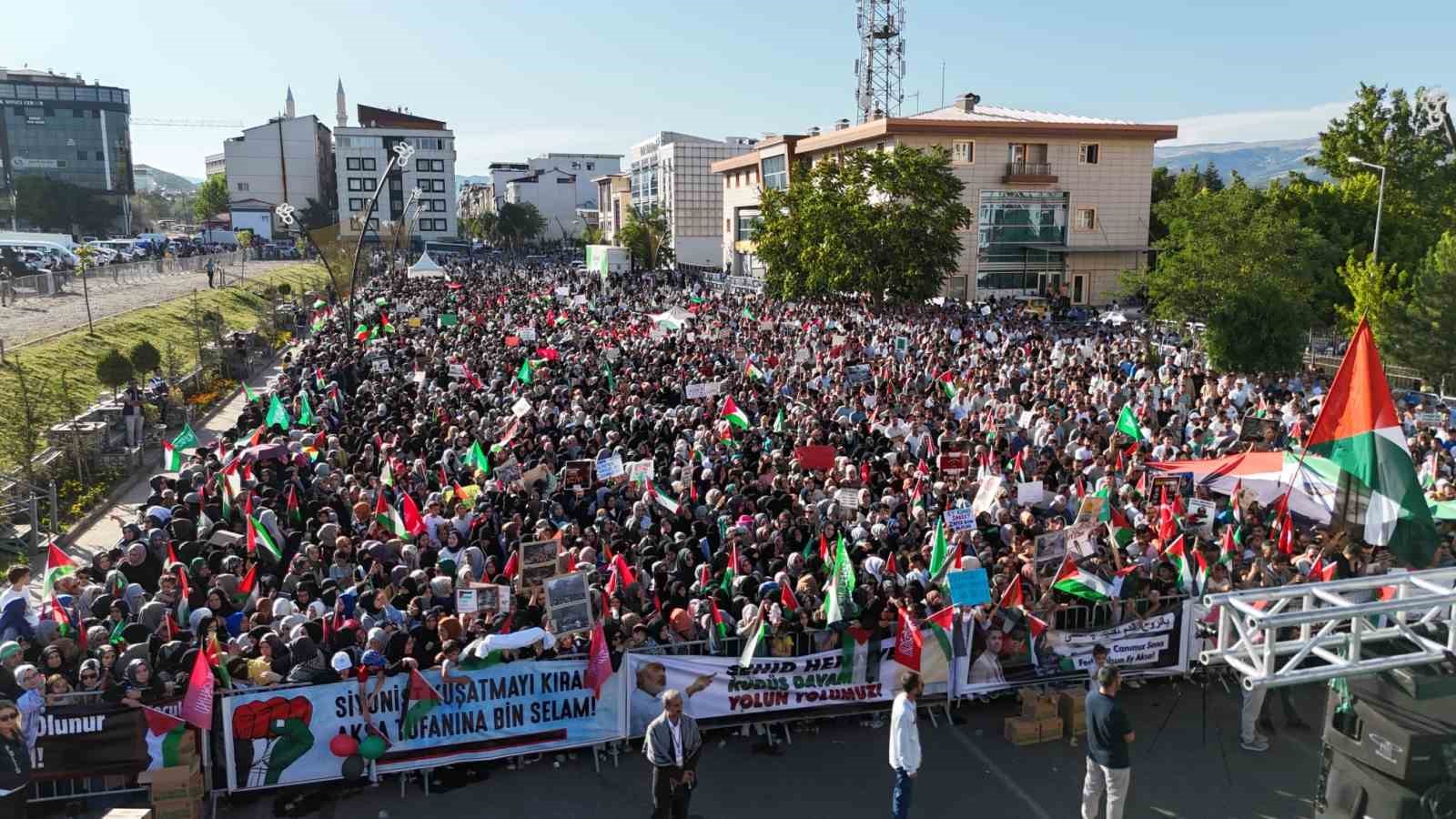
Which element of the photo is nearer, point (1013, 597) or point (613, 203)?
point (1013, 597)

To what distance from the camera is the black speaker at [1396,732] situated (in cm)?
576

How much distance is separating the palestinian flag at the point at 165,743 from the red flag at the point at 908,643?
5976 millimetres

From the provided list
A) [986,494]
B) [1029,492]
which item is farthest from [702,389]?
[1029,492]

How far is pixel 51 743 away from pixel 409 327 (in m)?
25.9

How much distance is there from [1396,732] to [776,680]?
490 centimetres

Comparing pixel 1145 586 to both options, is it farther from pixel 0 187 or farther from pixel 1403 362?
pixel 0 187

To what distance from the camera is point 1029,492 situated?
13.2 meters

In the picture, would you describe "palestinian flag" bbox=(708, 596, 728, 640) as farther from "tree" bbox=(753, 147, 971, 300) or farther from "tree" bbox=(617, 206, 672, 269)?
"tree" bbox=(617, 206, 672, 269)

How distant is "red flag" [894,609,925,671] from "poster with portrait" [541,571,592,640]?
2818mm

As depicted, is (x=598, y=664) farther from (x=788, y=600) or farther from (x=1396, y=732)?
(x=1396, y=732)

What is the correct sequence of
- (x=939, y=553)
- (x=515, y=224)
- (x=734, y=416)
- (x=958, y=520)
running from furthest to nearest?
1. (x=515, y=224)
2. (x=734, y=416)
3. (x=958, y=520)
4. (x=939, y=553)

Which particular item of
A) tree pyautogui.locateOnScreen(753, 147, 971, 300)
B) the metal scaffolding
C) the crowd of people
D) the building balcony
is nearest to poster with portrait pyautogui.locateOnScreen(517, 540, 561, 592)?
the crowd of people

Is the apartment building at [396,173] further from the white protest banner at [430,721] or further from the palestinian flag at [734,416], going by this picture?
the white protest banner at [430,721]

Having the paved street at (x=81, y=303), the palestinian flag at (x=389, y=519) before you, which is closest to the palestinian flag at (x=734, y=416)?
the palestinian flag at (x=389, y=519)
